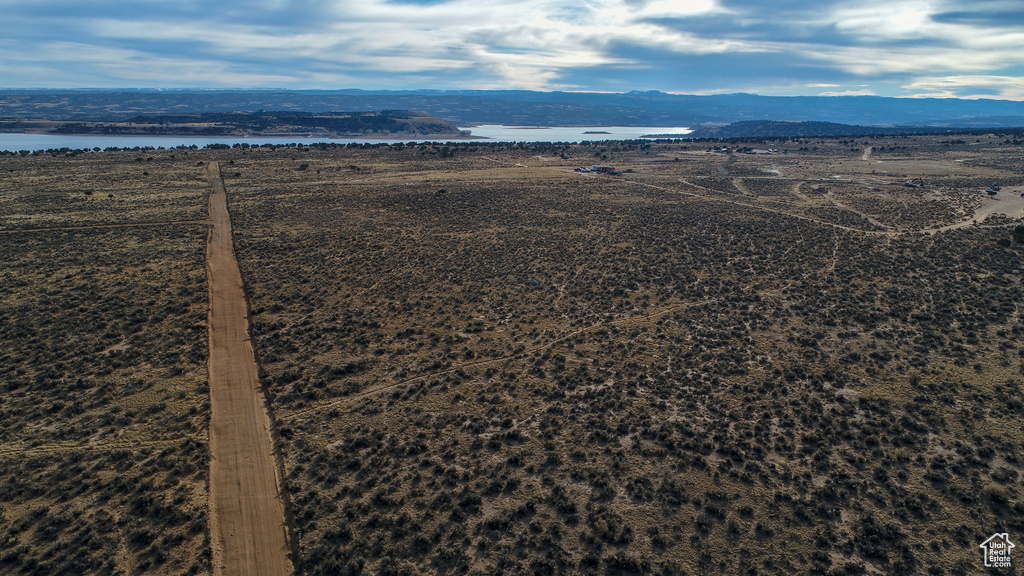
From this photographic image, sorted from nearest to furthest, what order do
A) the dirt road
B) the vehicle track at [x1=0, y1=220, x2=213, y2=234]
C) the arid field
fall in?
the dirt road, the arid field, the vehicle track at [x1=0, y1=220, x2=213, y2=234]

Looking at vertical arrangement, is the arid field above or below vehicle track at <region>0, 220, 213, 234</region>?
below

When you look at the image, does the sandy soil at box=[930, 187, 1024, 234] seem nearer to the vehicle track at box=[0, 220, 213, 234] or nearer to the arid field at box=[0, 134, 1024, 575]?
the arid field at box=[0, 134, 1024, 575]

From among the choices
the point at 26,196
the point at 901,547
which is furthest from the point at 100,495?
the point at 26,196

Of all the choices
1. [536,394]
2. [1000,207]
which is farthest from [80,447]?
[1000,207]

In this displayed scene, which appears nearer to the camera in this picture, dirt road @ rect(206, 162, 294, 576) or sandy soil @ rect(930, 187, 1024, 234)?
dirt road @ rect(206, 162, 294, 576)

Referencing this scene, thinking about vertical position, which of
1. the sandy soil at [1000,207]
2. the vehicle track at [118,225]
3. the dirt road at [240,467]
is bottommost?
the dirt road at [240,467]

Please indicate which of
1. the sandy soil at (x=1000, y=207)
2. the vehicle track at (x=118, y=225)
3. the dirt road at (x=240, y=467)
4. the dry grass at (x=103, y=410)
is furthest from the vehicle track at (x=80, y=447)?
the sandy soil at (x=1000, y=207)

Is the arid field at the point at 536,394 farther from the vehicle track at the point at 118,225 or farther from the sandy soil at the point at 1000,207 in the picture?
the sandy soil at the point at 1000,207

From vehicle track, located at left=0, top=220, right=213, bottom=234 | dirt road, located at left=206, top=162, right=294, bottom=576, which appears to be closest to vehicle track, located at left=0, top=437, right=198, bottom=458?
dirt road, located at left=206, top=162, right=294, bottom=576

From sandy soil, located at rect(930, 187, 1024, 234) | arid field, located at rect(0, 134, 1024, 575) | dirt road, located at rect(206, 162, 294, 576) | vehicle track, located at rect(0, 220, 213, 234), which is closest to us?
dirt road, located at rect(206, 162, 294, 576)
